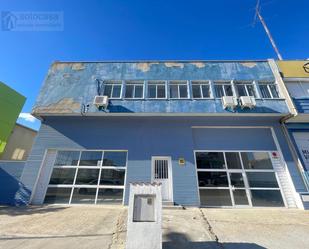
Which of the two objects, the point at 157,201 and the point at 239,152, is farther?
the point at 239,152

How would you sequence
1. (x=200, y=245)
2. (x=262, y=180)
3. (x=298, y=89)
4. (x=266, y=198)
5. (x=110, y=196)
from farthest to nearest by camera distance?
1. (x=298, y=89)
2. (x=262, y=180)
3. (x=110, y=196)
4. (x=266, y=198)
5. (x=200, y=245)

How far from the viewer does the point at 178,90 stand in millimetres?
9938

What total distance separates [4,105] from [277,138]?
1697cm

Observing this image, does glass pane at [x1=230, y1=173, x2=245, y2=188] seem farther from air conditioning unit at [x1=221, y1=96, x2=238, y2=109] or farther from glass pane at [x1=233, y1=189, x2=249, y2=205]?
air conditioning unit at [x1=221, y1=96, x2=238, y2=109]

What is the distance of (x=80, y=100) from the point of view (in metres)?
9.52

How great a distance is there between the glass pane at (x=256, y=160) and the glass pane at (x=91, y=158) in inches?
311

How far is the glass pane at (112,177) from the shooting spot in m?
8.31

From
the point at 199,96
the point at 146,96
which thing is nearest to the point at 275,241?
the point at 199,96

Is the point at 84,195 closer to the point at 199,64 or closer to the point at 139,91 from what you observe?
the point at 139,91

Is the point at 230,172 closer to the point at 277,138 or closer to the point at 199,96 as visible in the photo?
the point at 277,138

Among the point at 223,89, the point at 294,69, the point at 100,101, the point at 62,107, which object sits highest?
the point at 294,69

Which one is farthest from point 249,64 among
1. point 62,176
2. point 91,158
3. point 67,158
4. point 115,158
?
point 62,176

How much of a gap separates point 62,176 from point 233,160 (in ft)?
30.6

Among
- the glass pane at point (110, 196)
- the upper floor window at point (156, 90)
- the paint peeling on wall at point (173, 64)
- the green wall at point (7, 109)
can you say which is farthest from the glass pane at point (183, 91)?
the green wall at point (7, 109)
